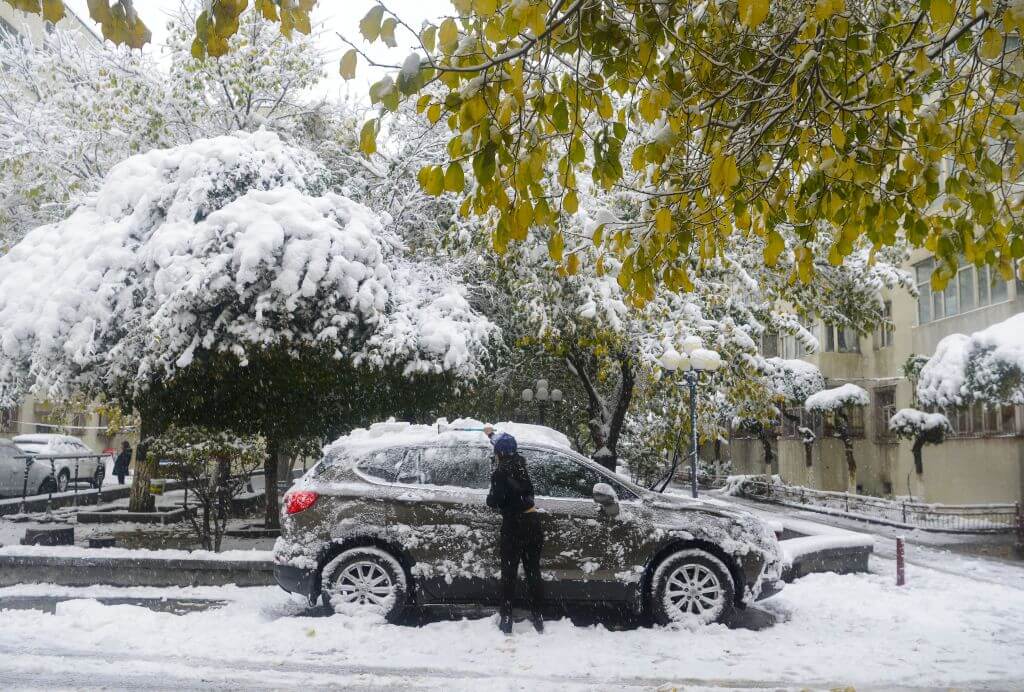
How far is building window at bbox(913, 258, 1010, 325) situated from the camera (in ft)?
76.6

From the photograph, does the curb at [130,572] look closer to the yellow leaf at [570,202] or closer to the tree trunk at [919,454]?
the yellow leaf at [570,202]

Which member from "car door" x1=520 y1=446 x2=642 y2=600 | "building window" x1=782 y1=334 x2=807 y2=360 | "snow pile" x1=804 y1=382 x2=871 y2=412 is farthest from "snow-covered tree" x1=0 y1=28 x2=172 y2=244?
"building window" x1=782 y1=334 x2=807 y2=360

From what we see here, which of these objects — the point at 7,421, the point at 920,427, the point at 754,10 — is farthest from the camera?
the point at 7,421

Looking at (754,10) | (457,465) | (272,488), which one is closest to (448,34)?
(754,10)

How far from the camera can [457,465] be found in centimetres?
885

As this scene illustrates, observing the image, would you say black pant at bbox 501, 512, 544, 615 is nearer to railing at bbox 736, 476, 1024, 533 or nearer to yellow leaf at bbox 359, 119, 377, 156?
yellow leaf at bbox 359, 119, 377, 156

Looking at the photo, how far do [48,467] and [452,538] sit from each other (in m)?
20.0

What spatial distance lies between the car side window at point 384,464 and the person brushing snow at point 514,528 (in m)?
1.15

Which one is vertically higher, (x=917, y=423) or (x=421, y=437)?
(x=917, y=423)

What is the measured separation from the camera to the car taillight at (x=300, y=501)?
8418 mm

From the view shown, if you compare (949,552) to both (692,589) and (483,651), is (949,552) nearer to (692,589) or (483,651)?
(692,589)

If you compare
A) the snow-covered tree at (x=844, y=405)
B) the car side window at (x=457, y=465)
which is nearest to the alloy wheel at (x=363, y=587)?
the car side window at (x=457, y=465)

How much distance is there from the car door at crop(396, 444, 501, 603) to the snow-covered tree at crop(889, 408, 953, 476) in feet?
68.1

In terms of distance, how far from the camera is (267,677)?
662cm
